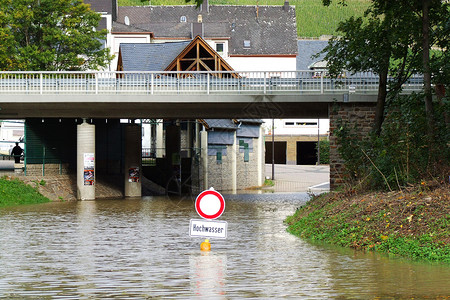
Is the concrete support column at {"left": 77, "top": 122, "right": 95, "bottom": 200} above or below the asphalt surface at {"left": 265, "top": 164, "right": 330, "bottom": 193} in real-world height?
above

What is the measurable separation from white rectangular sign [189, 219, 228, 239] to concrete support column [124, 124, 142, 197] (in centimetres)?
3154

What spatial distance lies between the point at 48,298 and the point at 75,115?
108 feet

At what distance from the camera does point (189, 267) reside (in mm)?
14516

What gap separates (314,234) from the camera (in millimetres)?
19672

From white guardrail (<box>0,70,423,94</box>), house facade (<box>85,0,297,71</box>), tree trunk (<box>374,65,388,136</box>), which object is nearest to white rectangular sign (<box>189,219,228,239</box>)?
tree trunk (<box>374,65,388,136</box>)

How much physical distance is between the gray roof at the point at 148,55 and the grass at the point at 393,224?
1469 inches

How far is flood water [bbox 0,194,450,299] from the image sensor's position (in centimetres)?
1157

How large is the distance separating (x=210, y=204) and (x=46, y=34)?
151ft

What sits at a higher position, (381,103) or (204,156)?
(381,103)

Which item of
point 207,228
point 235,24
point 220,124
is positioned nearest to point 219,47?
point 235,24

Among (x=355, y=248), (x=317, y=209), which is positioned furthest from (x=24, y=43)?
(x=355, y=248)

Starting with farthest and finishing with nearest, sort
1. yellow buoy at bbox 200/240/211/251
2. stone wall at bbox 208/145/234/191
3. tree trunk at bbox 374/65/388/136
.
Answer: stone wall at bbox 208/145/234/191 → tree trunk at bbox 374/65/388/136 → yellow buoy at bbox 200/240/211/251

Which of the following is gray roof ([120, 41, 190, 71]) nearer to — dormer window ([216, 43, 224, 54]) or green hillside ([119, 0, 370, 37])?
dormer window ([216, 43, 224, 54])

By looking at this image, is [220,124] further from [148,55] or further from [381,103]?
[381,103]
